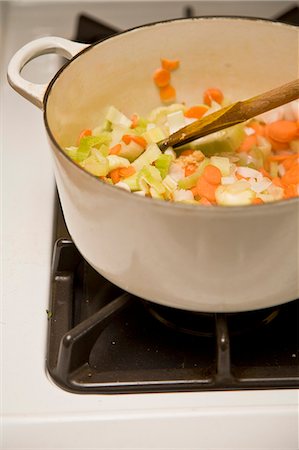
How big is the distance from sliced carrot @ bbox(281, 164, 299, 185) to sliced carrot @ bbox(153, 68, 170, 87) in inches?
8.0

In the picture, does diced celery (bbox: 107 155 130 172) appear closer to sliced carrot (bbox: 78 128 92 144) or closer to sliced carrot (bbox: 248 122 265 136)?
sliced carrot (bbox: 78 128 92 144)

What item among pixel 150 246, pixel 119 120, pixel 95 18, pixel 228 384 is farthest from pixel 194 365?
pixel 95 18

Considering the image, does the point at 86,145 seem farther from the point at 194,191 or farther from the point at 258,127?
the point at 258,127

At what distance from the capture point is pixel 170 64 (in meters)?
0.92

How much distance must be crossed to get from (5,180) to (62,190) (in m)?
0.26

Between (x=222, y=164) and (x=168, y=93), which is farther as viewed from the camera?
(x=168, y=93)

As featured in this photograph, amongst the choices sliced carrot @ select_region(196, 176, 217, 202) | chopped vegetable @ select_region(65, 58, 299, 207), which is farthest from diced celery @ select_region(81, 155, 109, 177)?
sliced carrot @ select_region(196, 176, 217, 202)

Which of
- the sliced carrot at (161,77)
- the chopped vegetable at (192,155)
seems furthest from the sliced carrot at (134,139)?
the sliced carrot at (161,77)

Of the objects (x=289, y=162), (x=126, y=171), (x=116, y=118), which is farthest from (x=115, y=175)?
(x=289, y=162)

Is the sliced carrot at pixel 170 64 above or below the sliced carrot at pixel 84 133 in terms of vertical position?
above

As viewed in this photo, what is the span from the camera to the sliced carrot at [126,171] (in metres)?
0.81

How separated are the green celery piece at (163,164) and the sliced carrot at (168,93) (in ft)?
0.50

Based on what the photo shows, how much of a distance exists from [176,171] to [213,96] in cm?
17

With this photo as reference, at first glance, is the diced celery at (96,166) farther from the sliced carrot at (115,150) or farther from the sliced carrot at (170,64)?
the sliced carrot at (170,64)
